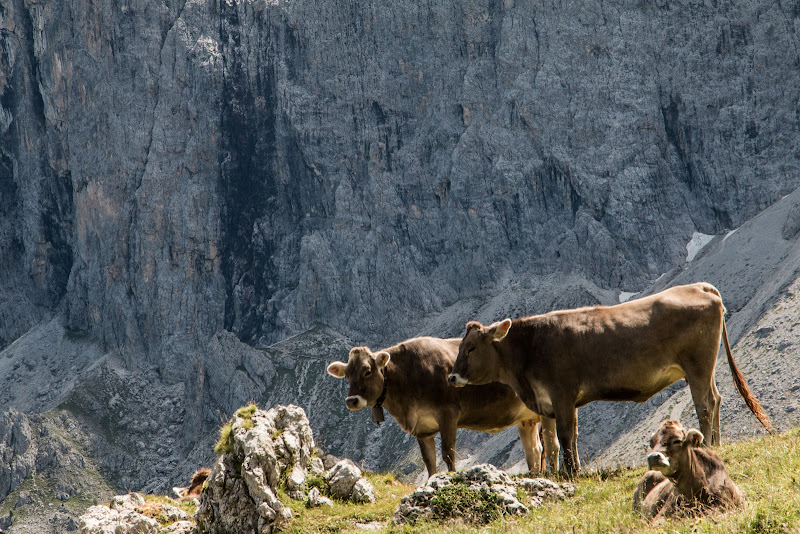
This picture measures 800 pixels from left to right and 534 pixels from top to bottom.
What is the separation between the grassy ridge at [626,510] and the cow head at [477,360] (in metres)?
3.09

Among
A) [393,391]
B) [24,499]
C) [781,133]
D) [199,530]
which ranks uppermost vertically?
[393,391]

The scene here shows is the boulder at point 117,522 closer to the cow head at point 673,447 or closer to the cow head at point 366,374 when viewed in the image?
the cow head at point 366,374

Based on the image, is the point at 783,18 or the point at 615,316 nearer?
the point at 615,316

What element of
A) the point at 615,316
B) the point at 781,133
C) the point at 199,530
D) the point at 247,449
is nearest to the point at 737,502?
the point at 615,316

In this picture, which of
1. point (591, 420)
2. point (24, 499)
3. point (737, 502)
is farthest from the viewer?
point (24, 499)

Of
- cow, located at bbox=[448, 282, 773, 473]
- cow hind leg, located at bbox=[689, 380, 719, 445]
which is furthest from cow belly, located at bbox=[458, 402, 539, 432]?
cow hind leg, located at bbox=[689, 380, 719, 445]

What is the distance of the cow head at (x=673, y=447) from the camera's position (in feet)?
40.3

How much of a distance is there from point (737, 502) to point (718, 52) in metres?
199

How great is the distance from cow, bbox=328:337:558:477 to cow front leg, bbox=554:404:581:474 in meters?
2.76

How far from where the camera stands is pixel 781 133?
612ft

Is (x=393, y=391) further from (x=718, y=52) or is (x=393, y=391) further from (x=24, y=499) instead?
(x=718, y=52)

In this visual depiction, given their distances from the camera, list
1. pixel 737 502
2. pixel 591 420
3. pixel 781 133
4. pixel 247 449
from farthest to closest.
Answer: pixel 781 133, pixel 591 420, pixel 247 449, pixel 737 502

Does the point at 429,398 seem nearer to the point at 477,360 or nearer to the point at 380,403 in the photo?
the point at 380,403

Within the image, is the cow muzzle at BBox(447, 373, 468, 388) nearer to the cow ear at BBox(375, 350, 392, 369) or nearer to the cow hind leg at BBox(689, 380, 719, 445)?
the cow ear at BBox(375, 350, 392, 369)
